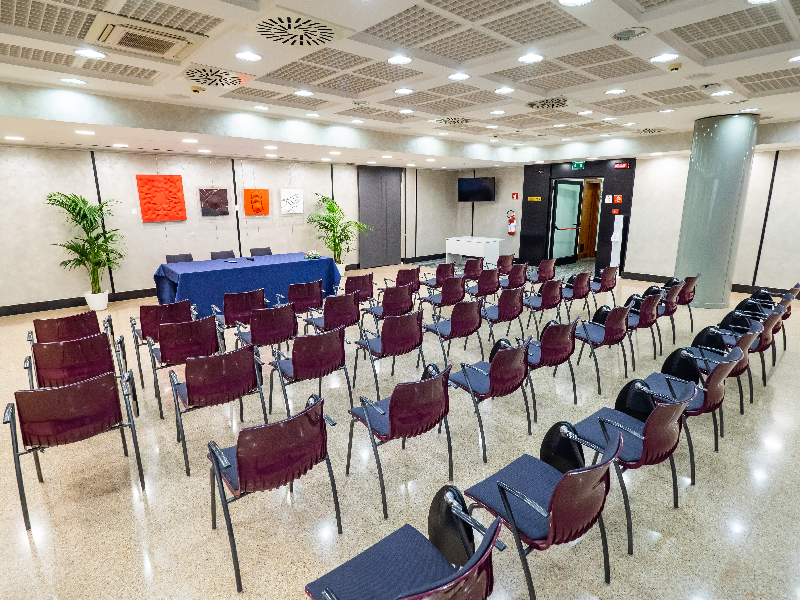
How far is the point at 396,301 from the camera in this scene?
601 cm

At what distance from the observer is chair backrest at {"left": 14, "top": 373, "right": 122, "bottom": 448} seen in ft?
8.82

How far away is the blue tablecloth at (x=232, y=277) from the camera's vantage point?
7.25 meters

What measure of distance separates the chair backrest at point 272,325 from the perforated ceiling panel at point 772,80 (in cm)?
605

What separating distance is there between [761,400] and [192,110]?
838 cm

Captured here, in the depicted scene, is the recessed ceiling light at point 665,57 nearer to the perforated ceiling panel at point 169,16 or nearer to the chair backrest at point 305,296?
the perforated ceiling panel at point 169,16

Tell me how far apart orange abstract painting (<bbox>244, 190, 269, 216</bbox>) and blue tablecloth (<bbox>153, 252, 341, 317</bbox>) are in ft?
8.07

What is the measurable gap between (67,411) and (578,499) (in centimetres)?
305

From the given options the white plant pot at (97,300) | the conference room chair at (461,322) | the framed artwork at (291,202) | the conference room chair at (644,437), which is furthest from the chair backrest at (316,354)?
the framed artwork at (291,202)

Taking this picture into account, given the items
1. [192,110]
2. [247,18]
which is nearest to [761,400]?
[247,18]

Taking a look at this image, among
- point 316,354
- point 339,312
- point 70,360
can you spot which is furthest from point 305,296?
point 70,360

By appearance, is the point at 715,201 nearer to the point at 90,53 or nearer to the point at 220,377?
the point at 220,377

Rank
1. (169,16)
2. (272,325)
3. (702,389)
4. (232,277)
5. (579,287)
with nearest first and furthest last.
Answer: (702,389), (169,16), (272,325), (579,287), (232,277)

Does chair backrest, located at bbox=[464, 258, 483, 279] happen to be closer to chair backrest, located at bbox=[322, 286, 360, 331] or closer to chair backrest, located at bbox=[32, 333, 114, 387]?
chair backrest, located at bbox=[322, 286, 360, 331]

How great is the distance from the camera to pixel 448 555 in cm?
194
